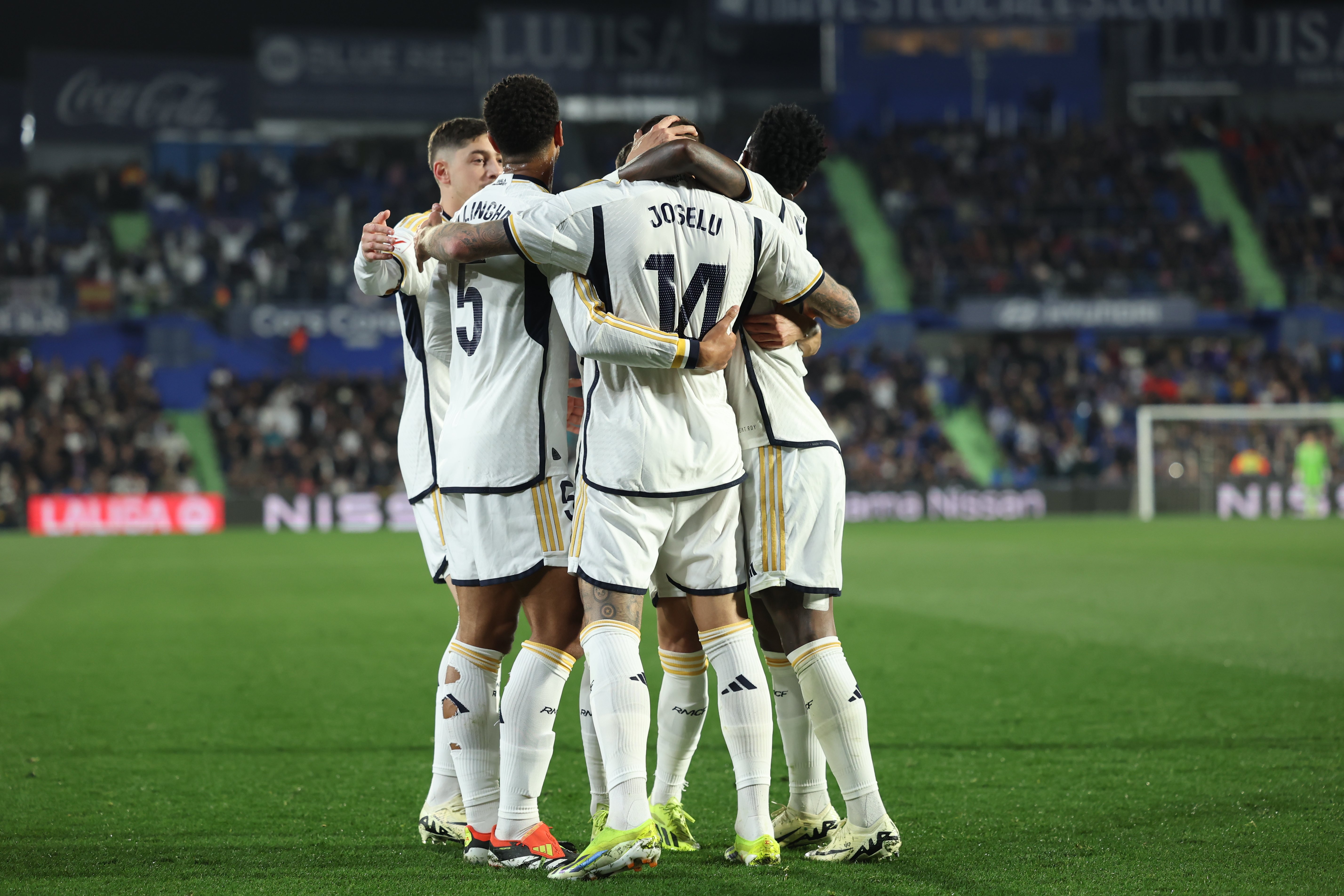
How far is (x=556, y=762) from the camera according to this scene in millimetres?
5602

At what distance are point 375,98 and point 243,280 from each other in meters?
8.75

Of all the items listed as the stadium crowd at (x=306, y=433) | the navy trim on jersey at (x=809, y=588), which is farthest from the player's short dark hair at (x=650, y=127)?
the stadium crowd at (x=306, y=433)

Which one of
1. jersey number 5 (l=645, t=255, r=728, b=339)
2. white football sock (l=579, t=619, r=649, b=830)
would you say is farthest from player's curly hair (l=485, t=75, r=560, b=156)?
white football sock (l=579, t=619, r=649, b=830)

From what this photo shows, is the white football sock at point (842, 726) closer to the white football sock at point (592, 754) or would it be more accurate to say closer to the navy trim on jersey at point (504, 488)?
the white football sock at point (592, 754)

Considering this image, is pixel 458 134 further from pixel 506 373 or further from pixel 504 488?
pixel 504 488

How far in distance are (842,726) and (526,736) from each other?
2.99 ft

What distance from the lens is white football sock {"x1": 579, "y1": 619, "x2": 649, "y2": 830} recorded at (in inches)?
145

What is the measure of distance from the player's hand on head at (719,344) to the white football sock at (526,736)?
3.13 ft

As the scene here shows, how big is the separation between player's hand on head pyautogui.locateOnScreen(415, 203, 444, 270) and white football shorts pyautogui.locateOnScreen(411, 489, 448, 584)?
29.6 inches

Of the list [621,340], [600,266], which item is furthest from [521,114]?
[621,340]

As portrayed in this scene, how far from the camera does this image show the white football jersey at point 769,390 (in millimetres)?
4059

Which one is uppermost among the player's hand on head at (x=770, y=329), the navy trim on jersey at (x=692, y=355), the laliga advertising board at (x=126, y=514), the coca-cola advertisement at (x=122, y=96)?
the coca-cola advertisement at (x=122, y=96)

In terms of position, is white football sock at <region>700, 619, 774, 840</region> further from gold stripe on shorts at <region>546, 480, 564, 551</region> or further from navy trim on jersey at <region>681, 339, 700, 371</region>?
navy trim on jersey at <region>681, 339, 700, 371</region>

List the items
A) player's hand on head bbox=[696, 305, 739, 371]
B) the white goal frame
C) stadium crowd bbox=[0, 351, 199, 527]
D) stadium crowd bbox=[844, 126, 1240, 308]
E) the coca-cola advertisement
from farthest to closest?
the coca-cola advertisement → stadium crowd bbox=[844, 126, 1240, 308] → the white goal frame → stadium crowd bbox=[0, 351, 199, 527] → player's hand on head bbox=[696, 305, 739, 371]
